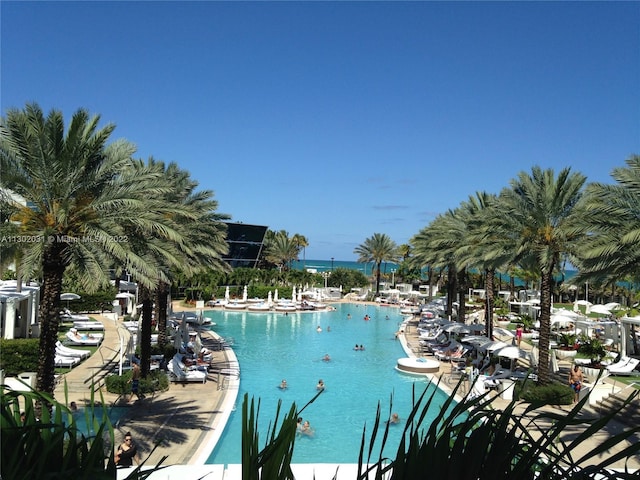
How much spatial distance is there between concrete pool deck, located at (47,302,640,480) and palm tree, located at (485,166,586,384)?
135 inches

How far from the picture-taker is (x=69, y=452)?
225 cm

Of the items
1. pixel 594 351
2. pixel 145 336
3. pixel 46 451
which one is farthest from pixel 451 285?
pixel 46 451

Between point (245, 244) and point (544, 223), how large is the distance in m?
54.9

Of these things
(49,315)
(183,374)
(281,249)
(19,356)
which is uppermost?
(281,249)

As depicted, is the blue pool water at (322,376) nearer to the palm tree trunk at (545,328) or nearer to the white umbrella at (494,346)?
the white umbrella at (494,346)

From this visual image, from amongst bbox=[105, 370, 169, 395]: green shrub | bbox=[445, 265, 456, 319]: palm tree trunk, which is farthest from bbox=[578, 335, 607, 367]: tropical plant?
bbox=[105, 370, 169, 395]: green shrub

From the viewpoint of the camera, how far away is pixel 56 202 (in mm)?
10234

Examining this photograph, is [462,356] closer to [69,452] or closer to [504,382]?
[504,382]

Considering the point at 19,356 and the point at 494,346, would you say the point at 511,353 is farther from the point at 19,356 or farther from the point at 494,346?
the point at 19,356

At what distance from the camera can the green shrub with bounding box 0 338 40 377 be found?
16969 millimetres

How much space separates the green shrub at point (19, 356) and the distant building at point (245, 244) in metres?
47.8

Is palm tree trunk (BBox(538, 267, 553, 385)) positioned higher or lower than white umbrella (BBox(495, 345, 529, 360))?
higher

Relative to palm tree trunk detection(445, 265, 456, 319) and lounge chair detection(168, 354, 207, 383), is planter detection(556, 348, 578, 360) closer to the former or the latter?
A: palm tree trunk detection(445, 265, 456, 319)

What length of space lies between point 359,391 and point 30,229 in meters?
13.1
